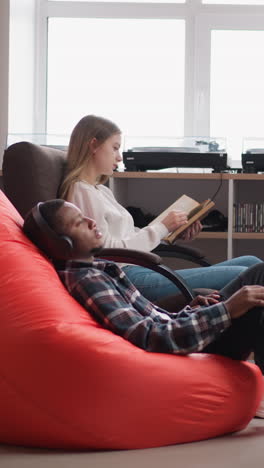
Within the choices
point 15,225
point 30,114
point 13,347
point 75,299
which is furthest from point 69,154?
point 30,114

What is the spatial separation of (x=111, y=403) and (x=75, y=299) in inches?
12.7

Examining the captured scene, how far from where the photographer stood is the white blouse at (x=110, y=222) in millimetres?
2924

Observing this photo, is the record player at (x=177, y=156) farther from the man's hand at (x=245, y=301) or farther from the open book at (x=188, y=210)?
the man's hand at (x=245, y=301)

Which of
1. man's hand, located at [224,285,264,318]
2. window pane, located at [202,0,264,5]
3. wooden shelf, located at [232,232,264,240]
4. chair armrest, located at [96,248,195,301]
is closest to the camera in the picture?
man's hand, located at [224,285,264,318]

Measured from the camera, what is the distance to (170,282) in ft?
9.61

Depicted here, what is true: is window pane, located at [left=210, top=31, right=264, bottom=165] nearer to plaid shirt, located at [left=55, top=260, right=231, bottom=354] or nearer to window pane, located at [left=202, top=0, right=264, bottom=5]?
window pane, located at [left=202, top=0, right=264, bottom=5]

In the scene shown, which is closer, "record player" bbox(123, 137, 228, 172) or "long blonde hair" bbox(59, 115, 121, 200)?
"long blonde hair" bbox(59, 115, 121, 200)

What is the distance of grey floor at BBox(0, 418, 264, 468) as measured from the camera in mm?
1742

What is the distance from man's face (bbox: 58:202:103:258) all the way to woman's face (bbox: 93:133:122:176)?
1056 mm

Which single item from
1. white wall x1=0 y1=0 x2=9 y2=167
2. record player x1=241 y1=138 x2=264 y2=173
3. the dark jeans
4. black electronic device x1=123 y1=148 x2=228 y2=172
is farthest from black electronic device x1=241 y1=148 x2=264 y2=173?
the dark jeans

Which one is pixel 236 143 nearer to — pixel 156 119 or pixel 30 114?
pixel 156 119

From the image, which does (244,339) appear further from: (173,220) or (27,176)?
(27,176)

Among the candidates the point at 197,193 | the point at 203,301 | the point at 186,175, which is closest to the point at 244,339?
the point at 203,301

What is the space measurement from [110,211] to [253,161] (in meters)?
1.49
